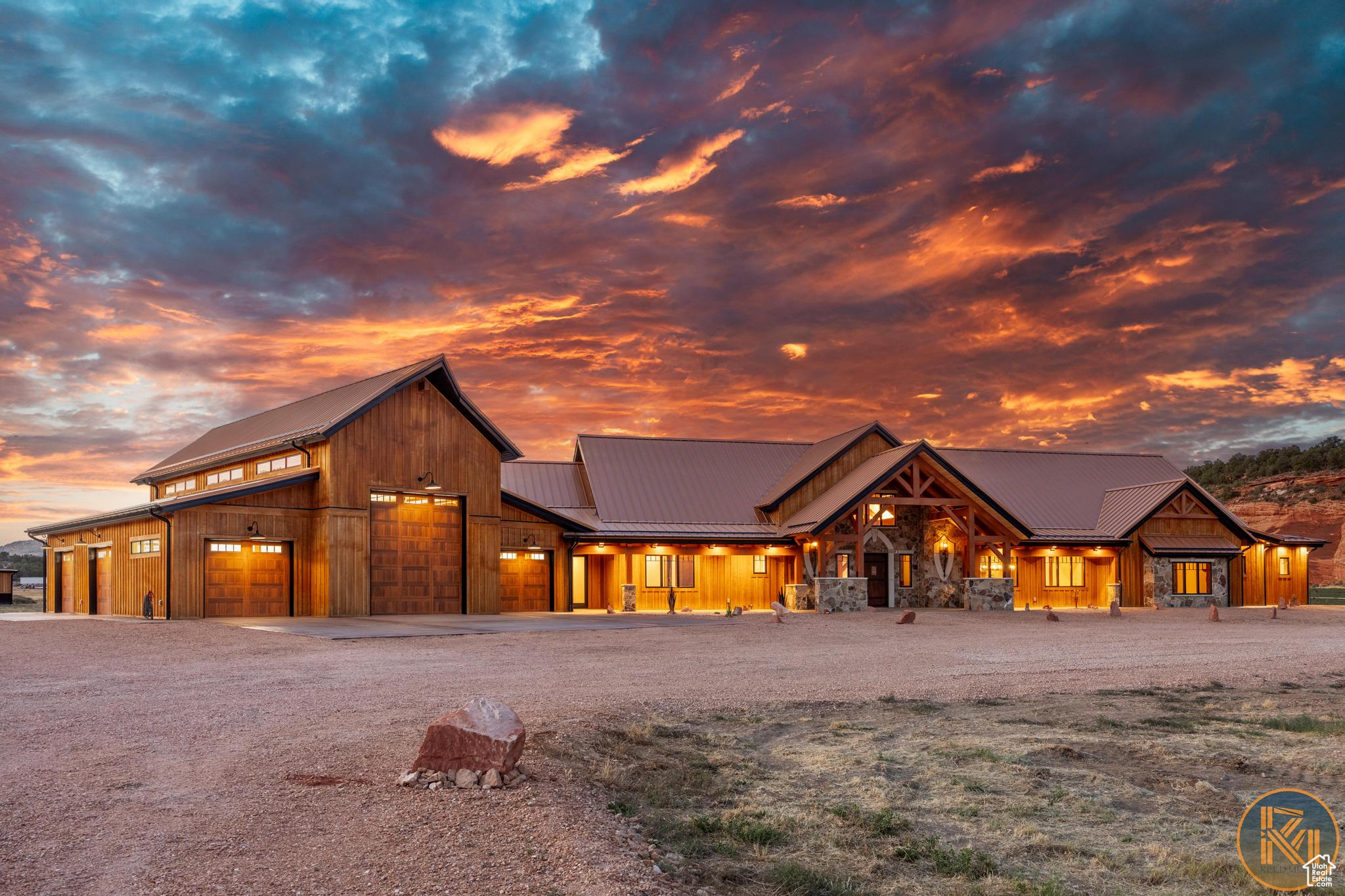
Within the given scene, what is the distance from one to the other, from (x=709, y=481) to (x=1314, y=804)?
3170cm

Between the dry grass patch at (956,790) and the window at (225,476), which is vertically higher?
the window at (225,476)

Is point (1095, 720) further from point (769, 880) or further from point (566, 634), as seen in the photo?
point (566, 634)

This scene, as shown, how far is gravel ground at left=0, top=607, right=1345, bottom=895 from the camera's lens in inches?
255

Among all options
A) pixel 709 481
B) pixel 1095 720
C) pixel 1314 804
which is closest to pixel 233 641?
pixel 1095 720

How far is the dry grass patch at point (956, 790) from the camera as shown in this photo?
289 inches

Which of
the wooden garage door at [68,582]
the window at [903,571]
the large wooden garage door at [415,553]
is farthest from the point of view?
the window at [903,571]

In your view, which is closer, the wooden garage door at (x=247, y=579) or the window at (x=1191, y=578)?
the wooden garage door at (x=247, y=579)

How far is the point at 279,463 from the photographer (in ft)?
99.6

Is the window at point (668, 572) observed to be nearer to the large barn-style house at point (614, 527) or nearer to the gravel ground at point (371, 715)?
the large barn-style house at point (614, 527)

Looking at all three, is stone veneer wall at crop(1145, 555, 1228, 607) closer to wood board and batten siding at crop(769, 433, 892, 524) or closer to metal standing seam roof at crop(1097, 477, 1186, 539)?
metal standing seam roof at crop(1097, 477, 1186, 539)

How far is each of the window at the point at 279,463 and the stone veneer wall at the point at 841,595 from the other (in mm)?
16936

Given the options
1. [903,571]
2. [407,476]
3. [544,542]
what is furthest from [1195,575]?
[407,476]

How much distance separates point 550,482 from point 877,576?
13.2 m

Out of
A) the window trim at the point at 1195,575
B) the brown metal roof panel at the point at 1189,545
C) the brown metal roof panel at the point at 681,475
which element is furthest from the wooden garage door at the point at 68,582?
the window trim at the point at 1195,575
